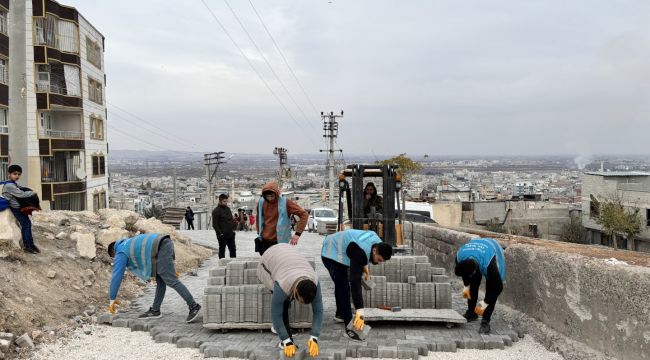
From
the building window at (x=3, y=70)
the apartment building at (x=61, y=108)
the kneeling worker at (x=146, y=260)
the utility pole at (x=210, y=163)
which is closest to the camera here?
the kneeling worker at (x=146, y=260)

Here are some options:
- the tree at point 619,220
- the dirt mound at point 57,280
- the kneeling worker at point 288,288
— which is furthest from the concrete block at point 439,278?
the tree at point 619,220

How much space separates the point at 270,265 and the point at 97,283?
4.51 meters

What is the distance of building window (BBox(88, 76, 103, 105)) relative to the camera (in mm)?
32688

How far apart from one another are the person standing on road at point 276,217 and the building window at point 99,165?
28.1 meters

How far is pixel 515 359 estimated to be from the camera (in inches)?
230

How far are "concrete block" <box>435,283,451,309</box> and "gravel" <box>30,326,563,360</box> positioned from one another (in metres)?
1.02

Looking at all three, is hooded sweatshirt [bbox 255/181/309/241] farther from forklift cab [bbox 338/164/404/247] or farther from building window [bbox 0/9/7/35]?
building window [bbox 0/9/7/35]

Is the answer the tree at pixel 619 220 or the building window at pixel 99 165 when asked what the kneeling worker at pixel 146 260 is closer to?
the building window at pixel 99 165

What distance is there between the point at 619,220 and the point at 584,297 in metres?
29.5

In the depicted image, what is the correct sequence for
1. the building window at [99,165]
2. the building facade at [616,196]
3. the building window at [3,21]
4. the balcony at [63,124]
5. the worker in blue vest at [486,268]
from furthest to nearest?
the building facade at [616,196], the building window at [99,165], the balcony at [63,124], the building window at [3,21], the worker in blue vest at [486,268]

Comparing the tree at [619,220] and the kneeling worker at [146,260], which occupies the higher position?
the kneeling worker at [146,260]

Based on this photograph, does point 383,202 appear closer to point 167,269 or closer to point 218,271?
point 218,271

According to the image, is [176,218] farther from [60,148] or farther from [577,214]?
[577,214]

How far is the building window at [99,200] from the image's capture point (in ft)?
108
